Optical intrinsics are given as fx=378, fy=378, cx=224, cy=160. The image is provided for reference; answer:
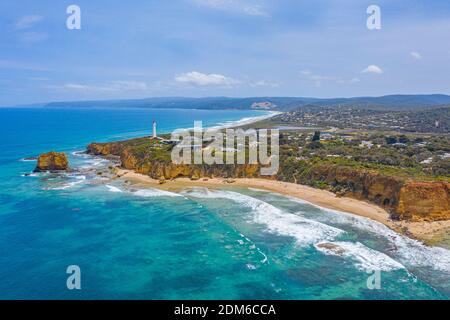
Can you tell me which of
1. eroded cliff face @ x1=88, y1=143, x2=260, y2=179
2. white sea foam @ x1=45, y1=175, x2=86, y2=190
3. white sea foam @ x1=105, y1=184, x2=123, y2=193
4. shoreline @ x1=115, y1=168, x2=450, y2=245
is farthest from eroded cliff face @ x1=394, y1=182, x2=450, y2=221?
white sea foam @ x1=45, y1=175, x2=86, y2=190

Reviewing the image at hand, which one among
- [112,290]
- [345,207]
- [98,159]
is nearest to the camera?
[112,290]

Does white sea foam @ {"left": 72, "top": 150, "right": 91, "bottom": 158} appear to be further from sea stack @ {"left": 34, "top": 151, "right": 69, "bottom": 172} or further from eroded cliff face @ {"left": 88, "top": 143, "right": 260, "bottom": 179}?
eroded cliff face @ {"left": 88, "top": 143, "right": 260, "bottom": 179}

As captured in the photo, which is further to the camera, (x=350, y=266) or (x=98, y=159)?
(x=98, y=159)

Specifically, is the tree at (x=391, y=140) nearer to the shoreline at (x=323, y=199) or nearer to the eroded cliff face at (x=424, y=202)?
the shoreline at (x=323, y=199)

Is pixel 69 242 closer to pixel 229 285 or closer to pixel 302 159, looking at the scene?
Result: pixel 229 285

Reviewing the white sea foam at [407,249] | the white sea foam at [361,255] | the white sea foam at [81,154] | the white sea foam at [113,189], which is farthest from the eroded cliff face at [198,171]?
the white sea foam at [361,255]

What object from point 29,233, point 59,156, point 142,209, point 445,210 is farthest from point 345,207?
point 59,156
